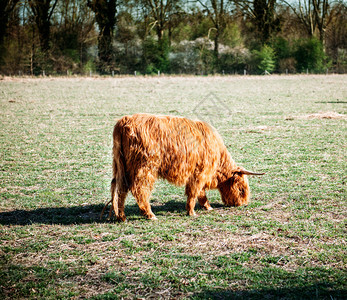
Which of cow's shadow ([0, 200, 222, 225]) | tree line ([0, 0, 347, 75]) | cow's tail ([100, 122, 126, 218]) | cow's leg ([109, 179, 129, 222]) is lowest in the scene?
cow's shadow ([0, 200, 222, 225])

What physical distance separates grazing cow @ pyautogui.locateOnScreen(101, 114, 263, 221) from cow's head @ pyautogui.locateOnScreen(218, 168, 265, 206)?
15 centimetres

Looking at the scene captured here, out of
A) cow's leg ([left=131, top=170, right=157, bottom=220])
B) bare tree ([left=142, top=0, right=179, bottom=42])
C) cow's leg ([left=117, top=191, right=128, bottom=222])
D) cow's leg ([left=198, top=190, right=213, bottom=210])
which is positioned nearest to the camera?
cow's leg ([left=131, top=170, right=157, bottom=220])

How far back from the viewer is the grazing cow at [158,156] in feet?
16.1

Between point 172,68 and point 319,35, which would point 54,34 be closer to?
point 172,68

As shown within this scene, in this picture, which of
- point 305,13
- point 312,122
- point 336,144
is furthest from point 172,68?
point 336,144

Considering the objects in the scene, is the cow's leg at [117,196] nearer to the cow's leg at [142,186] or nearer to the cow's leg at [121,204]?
the cow's leg at [121,204]

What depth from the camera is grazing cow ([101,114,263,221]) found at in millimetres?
4914

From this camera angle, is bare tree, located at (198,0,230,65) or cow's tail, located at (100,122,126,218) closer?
cow's tail, located at (100,122,126,218)

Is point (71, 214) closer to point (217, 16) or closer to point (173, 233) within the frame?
point (173, 233)

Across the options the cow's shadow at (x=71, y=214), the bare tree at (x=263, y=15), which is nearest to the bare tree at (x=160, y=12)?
the bare tree at (x=263, y=15)

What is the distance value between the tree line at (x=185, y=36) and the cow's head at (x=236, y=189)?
Result: 43003mm

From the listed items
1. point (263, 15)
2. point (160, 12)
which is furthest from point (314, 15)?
point (160, 12)

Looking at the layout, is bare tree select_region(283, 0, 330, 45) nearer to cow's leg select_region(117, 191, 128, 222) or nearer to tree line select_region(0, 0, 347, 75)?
tree line select_region(0, 0, 347, 75)

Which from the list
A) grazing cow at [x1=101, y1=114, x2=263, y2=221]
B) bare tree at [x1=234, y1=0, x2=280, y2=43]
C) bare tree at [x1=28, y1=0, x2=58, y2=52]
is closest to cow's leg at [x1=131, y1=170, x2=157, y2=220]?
grazing cow at [x1=101, y1=114, x2=263, y2=221]
